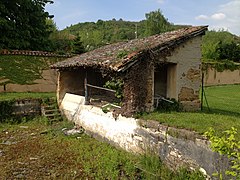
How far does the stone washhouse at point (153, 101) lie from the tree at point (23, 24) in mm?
11665

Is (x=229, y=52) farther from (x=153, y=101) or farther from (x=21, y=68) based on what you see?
(x=153, y=101)

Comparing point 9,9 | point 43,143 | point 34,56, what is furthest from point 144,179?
point 9,9

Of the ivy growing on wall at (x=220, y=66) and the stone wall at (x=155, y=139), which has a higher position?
the ivy growing on wall at (x=220, y=66)

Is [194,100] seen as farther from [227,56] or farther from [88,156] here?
[227,56]

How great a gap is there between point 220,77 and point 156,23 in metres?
27.6

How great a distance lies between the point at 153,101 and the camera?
925 cm

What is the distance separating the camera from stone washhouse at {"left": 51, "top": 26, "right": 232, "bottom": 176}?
20.4 feet

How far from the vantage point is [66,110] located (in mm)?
13453

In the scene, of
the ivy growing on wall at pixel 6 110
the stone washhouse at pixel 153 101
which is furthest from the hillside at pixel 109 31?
the stone washhouse at pixel 153 101

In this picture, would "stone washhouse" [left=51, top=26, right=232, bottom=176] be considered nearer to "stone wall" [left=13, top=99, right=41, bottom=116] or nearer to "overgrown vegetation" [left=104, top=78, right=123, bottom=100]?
"overgrown vegetation" [left=104, top=78, right=123, bottom=100]

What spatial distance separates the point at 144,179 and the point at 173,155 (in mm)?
993

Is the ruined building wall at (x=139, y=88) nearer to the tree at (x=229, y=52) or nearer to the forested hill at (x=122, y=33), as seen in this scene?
the tree at (x=229, y=52)

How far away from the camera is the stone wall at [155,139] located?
571 cm

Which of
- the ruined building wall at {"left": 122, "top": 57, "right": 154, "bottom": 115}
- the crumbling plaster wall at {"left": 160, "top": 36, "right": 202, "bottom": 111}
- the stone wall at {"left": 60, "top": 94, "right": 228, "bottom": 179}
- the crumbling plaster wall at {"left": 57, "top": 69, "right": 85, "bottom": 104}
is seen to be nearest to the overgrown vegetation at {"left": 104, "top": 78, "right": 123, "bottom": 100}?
the stone wall at {"left": 60, "top": 94, "right": 228, "bottom": 179}
